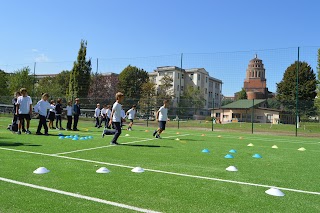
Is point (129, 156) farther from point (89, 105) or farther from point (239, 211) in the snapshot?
point (89, 105)

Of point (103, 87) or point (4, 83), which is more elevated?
point (103, 87)

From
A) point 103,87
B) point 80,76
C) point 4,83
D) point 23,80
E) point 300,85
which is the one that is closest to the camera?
point 80,76

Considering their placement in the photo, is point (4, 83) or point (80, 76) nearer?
point (80, 76)

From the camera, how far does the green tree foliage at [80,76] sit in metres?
37.9

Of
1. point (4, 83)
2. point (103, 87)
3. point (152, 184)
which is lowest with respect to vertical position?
point (152, 184)

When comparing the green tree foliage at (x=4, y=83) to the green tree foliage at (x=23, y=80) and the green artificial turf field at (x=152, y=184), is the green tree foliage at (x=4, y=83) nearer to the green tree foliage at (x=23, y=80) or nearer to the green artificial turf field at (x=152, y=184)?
the green tree foliage at (x=23, y=80)

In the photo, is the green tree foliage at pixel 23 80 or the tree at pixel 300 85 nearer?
the green tree foliage at pixel 23 80

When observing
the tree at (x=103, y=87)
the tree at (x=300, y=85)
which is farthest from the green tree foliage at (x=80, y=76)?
the tree at (x=300, y=85)

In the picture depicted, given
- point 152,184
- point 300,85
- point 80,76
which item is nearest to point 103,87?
point 80,76

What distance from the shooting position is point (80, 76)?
128 ft

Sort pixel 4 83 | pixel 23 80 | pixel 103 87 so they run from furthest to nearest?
pixel 103 87
pixel 4 83
pixel 23 80

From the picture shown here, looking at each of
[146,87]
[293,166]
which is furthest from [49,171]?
[146,87]

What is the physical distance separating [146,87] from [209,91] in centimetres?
3316

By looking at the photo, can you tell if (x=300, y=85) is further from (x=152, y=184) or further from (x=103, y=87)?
(x=152, y=184)
